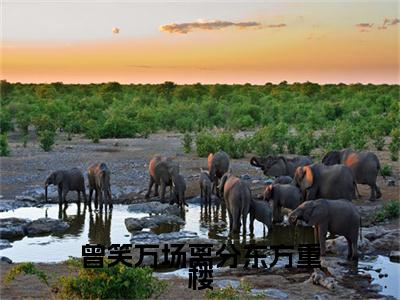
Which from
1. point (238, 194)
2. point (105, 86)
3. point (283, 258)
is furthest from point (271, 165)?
point (105, 86)

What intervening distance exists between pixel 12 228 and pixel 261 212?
16.9ft

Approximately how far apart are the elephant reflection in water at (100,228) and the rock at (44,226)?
650mm

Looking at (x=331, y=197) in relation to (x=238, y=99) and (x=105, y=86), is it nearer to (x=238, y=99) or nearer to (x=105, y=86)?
(x=238, y=99)

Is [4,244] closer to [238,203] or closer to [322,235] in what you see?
[238,203]

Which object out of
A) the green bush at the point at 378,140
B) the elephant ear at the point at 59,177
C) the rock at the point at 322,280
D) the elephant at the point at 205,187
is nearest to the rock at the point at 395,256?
the rock at the point at 322,280

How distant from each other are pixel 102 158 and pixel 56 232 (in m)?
11.5

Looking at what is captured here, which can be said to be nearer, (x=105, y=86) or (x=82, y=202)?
(x=82, y=202)

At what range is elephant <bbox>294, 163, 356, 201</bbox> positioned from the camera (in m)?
14.7

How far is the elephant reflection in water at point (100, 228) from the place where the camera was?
13291 millimetres

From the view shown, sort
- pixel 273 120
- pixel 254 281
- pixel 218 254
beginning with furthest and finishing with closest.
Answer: pixel 273 120 → pixel 218 254 → pixel 254 281

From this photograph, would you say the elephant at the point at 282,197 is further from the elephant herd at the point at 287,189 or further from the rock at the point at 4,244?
the rock at the point at 4,244

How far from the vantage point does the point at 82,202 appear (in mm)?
17734

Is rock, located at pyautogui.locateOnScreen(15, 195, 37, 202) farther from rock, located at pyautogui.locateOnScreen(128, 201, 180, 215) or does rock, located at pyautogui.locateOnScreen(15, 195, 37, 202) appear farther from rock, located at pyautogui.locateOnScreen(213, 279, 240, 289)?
rock, located at pyautogui.locateOnScreen(213, 279, 240, 289)

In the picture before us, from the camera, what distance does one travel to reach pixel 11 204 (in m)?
16.6
